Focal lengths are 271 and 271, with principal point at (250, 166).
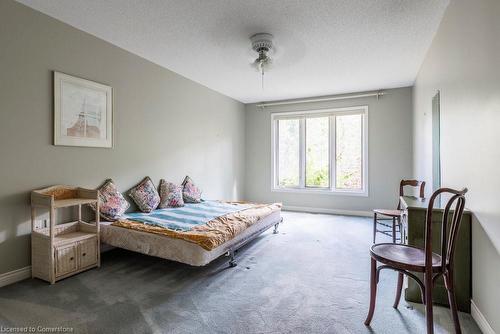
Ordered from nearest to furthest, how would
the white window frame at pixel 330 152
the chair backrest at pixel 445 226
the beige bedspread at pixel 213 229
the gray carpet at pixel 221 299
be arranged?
the chair backrest at pixel 445 226 < the gray carpet at pixel 221 299 < the beige bedspread at pixel 213 229 < the white window frame at pixel 330 152

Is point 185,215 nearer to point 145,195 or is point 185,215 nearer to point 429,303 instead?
point 145,195

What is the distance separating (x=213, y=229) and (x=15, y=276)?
1811mm

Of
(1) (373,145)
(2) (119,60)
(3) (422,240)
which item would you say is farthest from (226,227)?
(1) (373,145)

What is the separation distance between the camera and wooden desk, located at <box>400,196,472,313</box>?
1.97m

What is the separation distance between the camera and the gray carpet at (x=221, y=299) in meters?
1.84

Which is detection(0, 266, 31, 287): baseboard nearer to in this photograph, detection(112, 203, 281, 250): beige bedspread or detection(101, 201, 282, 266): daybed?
detection(101, 201, 282, 266): daybed

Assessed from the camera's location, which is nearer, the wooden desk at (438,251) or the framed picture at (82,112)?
the wooden desk at (438,251)

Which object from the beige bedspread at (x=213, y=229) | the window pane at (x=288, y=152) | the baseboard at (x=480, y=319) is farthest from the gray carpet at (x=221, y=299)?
the window pane at (x=288, y=152)

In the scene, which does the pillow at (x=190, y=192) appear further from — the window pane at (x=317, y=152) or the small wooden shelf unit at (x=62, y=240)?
the window pane at (x=317, y=152)

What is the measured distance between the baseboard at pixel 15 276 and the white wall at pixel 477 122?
3.64 metres

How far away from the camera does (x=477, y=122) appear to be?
183 centimetres

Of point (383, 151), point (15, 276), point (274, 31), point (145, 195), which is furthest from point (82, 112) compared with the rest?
point (383, 151)

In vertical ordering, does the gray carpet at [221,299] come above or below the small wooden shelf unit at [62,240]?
below

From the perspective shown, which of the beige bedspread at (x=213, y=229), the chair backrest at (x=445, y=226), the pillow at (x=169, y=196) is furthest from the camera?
the pillow at (x=169, y=196)
